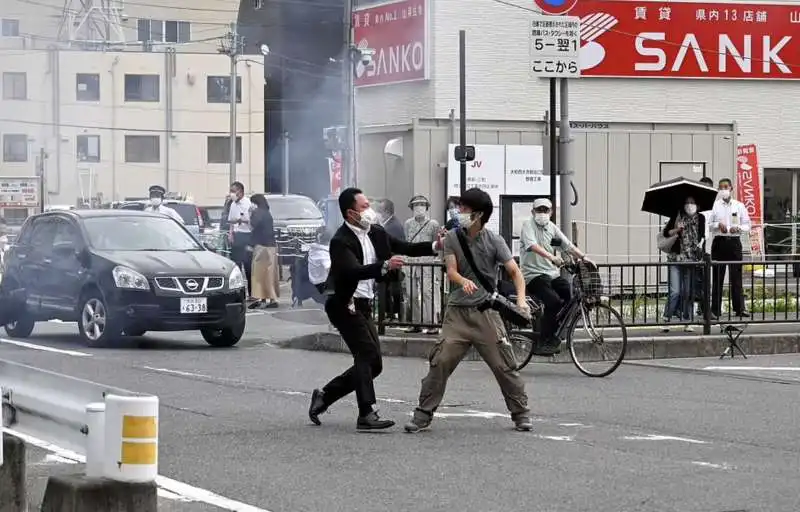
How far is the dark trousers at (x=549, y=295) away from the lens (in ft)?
47.3

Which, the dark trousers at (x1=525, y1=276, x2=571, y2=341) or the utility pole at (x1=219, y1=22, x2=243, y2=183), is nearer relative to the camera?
the dark trousers at (x1=525, y1=276, x2=571, y2=341)

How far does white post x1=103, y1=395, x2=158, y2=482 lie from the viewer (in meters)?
6.18

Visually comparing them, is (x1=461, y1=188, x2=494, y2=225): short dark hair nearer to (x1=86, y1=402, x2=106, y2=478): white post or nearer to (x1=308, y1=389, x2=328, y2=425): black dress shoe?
(x1=308, y1=389, x2=328, y2=425): black dress shoe

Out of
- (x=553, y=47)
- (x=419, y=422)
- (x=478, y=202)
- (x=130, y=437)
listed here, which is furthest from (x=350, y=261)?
(x=553, y=47)

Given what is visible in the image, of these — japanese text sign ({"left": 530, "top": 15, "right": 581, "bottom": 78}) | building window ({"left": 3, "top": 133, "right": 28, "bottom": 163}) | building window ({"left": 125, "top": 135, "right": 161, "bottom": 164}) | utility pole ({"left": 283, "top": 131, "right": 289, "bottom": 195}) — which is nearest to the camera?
building window ({"left": 3, "top": 133, "right": 28, "bottom": 163})

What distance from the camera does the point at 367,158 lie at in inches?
1030

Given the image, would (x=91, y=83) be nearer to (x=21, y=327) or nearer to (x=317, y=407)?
(x=317, y=407)

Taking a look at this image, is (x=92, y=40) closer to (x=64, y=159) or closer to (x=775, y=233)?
(x=64, y=159)

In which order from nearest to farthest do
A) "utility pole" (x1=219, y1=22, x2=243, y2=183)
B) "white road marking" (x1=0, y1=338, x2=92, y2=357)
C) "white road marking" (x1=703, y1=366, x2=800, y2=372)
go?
"white road marking" (x1=703, y1=366, x2=800, y2=372) < "white road marking" (x1=0, y1=338, x2=92, y2=357) < "utility pole" (x1=219, y1=22, x2=243, y2=183)

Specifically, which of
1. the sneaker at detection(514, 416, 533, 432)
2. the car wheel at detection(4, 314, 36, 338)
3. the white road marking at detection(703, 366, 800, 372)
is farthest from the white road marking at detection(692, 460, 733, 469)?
the car wheel at detection(4, 314, 36, 338)

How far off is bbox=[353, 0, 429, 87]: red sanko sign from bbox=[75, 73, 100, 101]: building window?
16.5 meters

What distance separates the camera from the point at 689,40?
28328 mm

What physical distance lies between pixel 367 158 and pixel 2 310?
30.9ft

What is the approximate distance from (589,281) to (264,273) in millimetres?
9307
